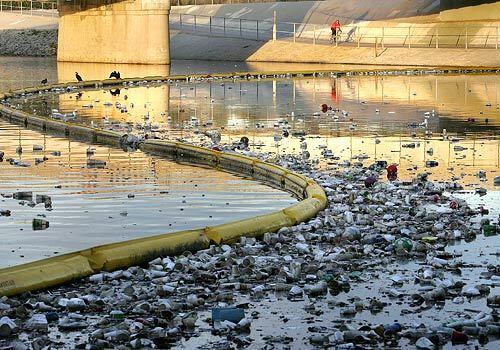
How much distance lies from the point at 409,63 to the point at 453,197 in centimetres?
4608

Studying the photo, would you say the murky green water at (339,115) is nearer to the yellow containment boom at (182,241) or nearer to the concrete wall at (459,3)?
the yellow containment boom at (182,241)

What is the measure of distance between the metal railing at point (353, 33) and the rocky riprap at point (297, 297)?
5172cm

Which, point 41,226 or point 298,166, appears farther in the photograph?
point 298,166

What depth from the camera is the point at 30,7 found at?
106 meters

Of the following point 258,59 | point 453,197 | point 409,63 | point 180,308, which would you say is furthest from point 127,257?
point 258,59

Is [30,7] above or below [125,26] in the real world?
above

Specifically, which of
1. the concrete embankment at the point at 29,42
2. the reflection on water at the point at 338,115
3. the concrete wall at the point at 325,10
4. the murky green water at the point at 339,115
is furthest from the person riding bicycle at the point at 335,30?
the concrete embankment at the point at 29,42

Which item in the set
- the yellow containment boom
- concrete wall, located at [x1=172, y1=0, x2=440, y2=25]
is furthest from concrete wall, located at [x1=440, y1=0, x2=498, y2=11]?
the yellow containment boom

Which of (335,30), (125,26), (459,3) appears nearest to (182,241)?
(125,26)

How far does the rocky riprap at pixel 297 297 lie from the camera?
11234 mm

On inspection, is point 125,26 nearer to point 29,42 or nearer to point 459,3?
point 459,3

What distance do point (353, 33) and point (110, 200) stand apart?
58306 millimetres

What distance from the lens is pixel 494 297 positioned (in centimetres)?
1241

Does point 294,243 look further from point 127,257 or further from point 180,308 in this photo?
point 180,308
